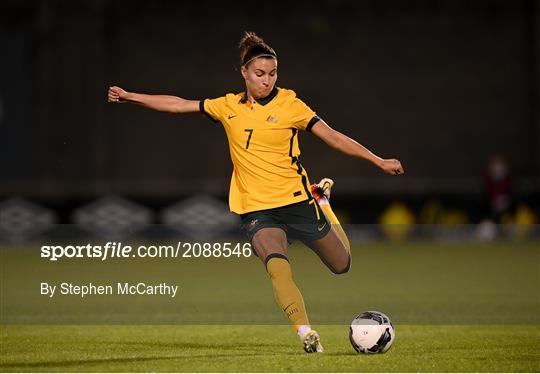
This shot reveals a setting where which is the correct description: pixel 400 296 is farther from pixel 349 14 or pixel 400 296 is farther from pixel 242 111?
pixel 349 14

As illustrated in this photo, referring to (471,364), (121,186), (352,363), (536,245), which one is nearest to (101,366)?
(352,363)

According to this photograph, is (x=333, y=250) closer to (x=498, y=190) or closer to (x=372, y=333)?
(x=372, y=333)

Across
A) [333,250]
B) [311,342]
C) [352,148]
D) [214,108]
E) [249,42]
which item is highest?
[249,42]

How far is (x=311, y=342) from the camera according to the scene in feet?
25.2

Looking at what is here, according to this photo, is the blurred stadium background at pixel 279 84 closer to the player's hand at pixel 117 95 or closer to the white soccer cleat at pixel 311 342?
the player's hand at pixel 117 95

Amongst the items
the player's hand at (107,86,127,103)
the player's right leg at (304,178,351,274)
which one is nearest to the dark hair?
the player's hand at (107,86,127,103)

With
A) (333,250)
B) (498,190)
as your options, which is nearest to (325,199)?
(333,250)

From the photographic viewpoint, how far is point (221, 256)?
1941 cm

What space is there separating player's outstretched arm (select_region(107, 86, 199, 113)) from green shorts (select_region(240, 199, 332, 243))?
2.81 ft

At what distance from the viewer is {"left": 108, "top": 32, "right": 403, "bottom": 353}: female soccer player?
774cm

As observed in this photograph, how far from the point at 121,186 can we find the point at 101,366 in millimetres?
17296

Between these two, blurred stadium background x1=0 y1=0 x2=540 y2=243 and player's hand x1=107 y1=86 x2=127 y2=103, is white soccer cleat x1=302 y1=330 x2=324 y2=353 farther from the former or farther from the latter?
blurred stadium background x1=0 y1=0 x2=540 y2=243

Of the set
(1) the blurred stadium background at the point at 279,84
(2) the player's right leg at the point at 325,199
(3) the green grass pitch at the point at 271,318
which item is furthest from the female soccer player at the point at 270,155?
(1) the blurred stadium background at the point at 279,84

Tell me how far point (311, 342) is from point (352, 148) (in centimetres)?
133
